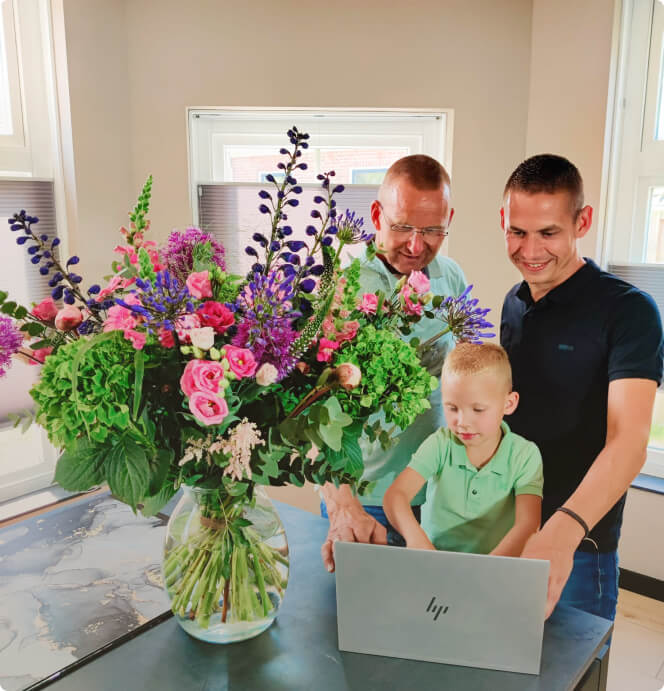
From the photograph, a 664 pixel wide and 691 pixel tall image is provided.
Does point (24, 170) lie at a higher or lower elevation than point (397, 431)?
higher

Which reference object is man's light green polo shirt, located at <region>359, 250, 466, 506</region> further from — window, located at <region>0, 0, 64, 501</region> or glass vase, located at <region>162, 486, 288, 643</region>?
window, located at <region>0, 0, 64, 501</region>

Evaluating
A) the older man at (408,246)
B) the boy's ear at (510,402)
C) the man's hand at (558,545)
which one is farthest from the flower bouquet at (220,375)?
the older man at (408,246)

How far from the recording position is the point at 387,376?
2.73 feet

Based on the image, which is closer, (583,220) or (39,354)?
(39,354)

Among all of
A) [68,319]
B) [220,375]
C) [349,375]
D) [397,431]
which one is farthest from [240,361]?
[397,431]

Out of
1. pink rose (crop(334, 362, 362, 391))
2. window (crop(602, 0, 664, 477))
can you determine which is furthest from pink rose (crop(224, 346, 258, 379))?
window (crop(602, 0, 664, 477))

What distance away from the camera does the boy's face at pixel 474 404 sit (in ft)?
4.38

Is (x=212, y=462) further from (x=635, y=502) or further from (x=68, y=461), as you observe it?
(x=635, y=502)

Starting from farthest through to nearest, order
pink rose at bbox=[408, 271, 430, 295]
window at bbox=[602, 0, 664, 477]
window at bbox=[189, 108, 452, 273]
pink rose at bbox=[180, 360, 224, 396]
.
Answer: window at bbox=[189, 108, 452, 273], window at bbox=[602, 0, 664, 477], pink rose at bbox=[408, 271, 430, 295], pink rose at bbox=[180, 360, 224, 396]

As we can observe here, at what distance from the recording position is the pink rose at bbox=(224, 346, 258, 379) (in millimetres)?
761

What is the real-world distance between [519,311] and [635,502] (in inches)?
51.9

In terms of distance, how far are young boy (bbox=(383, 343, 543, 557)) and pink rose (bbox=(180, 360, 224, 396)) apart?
0.70m

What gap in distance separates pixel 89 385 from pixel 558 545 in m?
0.91

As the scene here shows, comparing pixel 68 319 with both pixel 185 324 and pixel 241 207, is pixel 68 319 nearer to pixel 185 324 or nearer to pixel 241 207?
pixel 185 324
